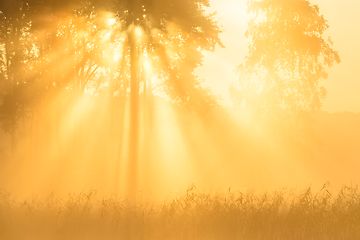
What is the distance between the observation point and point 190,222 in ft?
33.6

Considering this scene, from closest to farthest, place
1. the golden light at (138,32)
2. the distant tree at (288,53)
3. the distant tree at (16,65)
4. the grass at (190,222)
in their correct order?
1. the grass at (190,222)
2. the golden light at (138,32)
3. the distant tree at (16,65)
4. the distant tree at (288,53)

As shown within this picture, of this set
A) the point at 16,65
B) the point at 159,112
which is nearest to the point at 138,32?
the point at 16,65

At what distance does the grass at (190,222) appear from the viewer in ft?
33.2

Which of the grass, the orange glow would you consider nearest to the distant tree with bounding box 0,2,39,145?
the orange glow

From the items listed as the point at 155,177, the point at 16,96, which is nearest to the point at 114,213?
the point at 155,177

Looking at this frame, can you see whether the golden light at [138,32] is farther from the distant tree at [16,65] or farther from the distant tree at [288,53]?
the distant tree at [288,53]

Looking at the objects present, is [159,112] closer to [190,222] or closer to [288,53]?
[288,53]

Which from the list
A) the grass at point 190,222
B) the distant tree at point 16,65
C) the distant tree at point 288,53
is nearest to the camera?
the grass at point 190,222

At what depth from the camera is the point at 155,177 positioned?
23594mm

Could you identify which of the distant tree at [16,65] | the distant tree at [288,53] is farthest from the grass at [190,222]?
the distant tree at [288,53]

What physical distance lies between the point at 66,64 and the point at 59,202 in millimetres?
15028

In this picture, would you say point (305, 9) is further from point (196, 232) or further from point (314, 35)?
point (196, 232)

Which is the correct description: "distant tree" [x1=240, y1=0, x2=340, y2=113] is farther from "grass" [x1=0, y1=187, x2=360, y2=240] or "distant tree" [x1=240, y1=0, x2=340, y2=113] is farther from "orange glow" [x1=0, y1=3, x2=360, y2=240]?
"grass" [x1=0, y1=187, x2=360, y2=240]

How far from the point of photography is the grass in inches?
399
